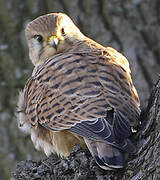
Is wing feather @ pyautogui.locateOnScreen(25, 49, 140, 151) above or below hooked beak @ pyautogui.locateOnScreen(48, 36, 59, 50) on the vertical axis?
above

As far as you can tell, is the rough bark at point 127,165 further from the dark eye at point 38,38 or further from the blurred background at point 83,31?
the blurred background at point 83,31

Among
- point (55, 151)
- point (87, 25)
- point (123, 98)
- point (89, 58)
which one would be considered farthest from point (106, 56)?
point (87, 25)

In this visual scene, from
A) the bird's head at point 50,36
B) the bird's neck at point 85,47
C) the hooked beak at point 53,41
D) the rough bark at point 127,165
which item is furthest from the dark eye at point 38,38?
the rough bark at point 127,165

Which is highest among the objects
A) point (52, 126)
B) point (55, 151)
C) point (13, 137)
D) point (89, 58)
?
point (89, 58)

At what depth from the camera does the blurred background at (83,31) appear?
6125mm

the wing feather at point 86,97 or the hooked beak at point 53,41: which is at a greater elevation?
the wing feather at point 86,97

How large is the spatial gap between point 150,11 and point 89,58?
2094 mm

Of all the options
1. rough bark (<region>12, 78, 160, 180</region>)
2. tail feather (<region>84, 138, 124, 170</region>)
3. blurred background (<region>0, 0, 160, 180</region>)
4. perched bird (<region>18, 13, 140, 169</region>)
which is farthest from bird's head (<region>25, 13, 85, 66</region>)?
tail feather (<region>84, 138, 124, 170</region>)

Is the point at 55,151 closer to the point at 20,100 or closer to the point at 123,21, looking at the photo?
the point at 20,100

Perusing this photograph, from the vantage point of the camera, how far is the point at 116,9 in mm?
6145

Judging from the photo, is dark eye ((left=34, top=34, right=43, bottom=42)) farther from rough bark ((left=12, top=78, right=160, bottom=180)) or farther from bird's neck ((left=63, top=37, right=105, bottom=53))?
rough bark ((left=12, top=78, right=160, bottom=180))

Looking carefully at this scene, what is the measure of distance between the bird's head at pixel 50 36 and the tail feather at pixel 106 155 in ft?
5.77

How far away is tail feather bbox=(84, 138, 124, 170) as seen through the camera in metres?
3.32

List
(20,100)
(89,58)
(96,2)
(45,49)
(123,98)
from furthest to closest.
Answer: (96,2), (45,49), (20,100), (89,58), (123,98)
